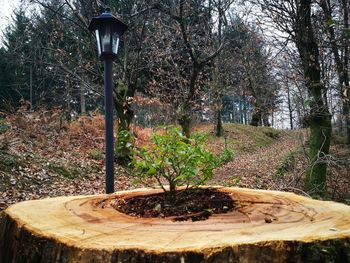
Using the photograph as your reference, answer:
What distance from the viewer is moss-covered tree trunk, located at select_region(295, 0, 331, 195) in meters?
5.77

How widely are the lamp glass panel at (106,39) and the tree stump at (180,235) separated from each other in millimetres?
2450

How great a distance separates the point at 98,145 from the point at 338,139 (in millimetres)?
9528

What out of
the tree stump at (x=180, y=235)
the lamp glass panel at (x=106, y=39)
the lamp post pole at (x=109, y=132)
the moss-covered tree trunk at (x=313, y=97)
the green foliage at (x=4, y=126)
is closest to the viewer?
the tree stump at (x=180, y=235)

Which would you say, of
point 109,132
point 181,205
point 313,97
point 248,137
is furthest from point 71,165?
point 248,137

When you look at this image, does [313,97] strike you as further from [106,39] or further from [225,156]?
[106,39]

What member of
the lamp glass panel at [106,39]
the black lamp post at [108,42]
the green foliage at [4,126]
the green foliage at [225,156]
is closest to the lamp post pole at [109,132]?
the black lamp post at [108,42]

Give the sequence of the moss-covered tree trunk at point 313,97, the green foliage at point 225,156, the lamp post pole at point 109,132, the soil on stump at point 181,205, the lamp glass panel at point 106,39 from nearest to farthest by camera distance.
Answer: the soil on stump at point 181,205 < the green foliage at point 225,156 < the lamp post pole at point 109,132 < the lamp glass panel at point 106,39 < the moss-covered tree trunk at point 313,97

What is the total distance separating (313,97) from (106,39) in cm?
382

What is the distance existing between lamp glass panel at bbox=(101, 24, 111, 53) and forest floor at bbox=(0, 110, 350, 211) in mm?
2448

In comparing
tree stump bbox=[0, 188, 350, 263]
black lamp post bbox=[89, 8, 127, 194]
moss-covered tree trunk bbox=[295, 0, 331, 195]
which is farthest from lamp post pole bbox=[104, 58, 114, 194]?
moss-covered tree trunk bbox=[295, 0, 331, 195]

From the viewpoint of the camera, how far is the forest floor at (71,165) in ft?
19.8

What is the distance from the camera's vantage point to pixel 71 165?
811 centimetres

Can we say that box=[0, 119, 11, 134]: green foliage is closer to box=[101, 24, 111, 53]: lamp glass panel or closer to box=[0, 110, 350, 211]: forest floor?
box=[0, 110, 350, 211]: forest floor

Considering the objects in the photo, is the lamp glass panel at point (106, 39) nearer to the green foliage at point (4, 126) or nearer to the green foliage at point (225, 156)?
the green foliage at point (225, 156)
